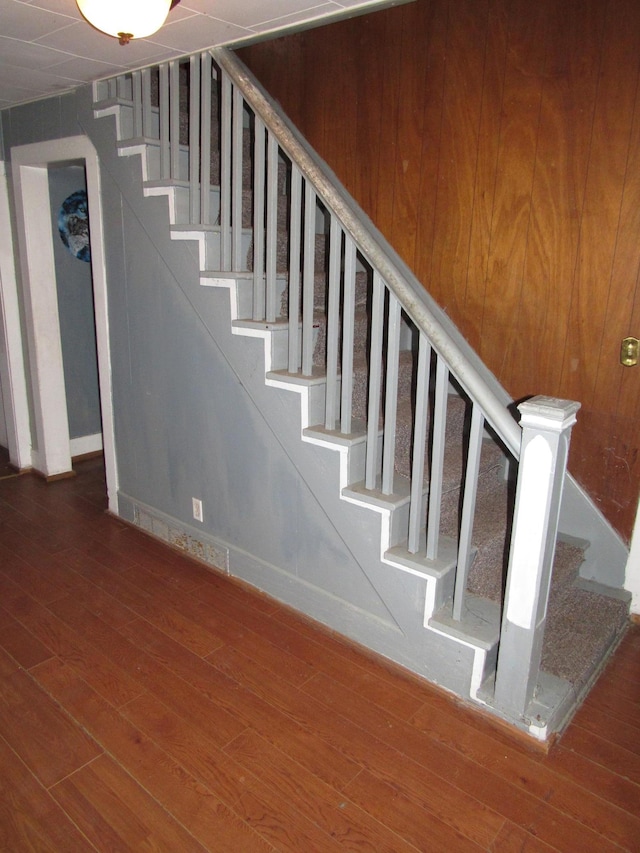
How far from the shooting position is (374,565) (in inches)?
88.0

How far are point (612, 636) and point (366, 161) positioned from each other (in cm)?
240

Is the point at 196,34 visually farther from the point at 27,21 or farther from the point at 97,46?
the point at 27,21

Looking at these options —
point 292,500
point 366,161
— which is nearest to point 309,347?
point 292,500

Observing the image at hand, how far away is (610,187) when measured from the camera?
2234 millimetres

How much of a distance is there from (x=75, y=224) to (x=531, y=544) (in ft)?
12.6

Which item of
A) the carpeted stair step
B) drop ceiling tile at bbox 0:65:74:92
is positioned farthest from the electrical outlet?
drop ceiling tile at bbox 0:65:74:92

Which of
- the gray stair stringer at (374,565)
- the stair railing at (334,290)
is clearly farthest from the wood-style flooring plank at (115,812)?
the stair railing at (334,290)

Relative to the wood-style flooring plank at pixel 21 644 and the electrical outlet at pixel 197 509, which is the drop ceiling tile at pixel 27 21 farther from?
the wood-style flooring plank at pixel 21 644

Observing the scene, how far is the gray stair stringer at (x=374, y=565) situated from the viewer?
209 cm

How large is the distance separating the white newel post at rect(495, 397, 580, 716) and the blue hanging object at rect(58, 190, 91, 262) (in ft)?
11.9

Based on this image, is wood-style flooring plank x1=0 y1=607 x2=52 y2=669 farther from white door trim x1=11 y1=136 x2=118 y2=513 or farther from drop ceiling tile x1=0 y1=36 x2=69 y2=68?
drop ceiling tile x1=0 y1=36 x2=69 y2=68

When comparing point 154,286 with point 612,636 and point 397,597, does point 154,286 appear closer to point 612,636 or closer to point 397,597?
point 397,597

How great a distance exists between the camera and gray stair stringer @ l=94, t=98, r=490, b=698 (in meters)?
2.09

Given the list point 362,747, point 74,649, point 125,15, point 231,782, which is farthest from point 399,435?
point 125,15
